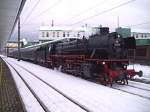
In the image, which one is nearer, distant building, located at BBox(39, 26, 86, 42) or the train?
the train

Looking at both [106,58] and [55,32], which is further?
[55,32]

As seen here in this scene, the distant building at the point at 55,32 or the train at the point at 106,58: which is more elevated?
the distant building at the point at 55,32

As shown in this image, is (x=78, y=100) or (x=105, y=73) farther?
(x=105, y=73)

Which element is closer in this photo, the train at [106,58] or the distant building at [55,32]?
the train at [106,58]

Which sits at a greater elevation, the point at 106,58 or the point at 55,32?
the point at 55,32

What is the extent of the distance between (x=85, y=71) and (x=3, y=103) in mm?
8341

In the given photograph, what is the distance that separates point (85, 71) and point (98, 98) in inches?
268

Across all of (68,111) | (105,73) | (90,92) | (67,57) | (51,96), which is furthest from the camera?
(67,57)

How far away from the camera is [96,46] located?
1800 cm

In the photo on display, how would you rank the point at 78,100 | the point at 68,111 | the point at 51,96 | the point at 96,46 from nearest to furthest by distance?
the point at 68,111 < the point at 78,100 < the point at 51,96 < the point at 96,46

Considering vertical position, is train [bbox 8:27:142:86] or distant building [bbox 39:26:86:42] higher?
distant building [bbox 39:26:86:42]

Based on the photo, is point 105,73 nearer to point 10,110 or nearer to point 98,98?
point 98,98

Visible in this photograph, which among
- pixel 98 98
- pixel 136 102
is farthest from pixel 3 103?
pixel 136 102

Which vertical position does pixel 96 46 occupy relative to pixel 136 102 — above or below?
above
